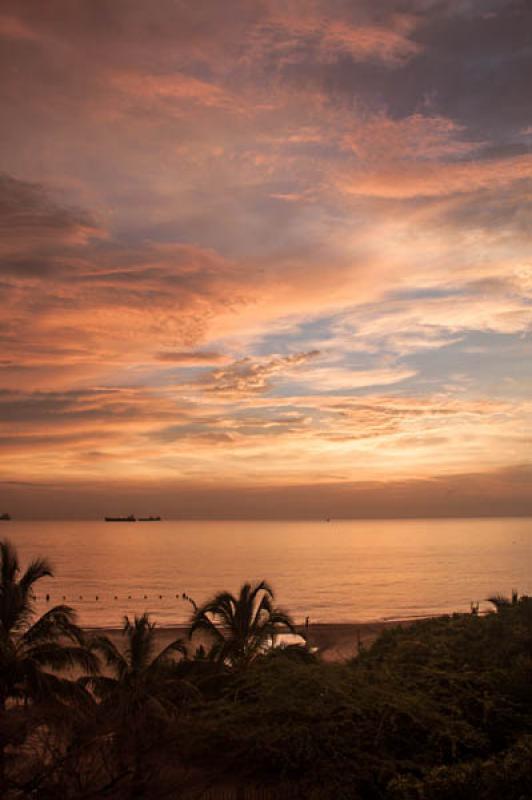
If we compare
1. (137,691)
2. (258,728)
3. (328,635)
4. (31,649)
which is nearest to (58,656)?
(31,649)

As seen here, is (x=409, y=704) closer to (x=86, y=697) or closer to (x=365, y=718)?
(x=365, y=718)

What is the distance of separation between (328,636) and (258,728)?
45.1 meters

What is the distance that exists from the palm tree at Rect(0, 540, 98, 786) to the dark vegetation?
0.04 meters

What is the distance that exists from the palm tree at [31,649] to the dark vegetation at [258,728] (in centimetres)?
4

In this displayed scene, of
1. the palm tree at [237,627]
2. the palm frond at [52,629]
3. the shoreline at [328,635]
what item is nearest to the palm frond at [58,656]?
the palm frond at [52,629]

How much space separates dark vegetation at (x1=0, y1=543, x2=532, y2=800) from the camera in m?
12.3

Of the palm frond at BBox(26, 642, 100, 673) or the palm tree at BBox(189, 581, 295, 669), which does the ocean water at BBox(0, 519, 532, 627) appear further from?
the palm frond at BBox(26, 642, 100, 673)

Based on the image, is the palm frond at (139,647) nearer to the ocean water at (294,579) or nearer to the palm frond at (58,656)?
the palm frond at (58,656)

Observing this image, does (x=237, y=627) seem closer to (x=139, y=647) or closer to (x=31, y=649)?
(x=139, y=647)

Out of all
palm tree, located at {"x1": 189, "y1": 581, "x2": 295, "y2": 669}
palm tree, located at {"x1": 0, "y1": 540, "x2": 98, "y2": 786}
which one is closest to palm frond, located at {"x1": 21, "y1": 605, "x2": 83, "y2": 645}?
palm tree, located at {"x1": 0, "y1": 540, "x2": 98, "y2": 786}

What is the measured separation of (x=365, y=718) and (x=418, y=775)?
5.17ft

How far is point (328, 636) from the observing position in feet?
189

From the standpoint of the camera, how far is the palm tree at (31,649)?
1683 centimetres

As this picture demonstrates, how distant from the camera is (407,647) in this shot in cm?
2384
